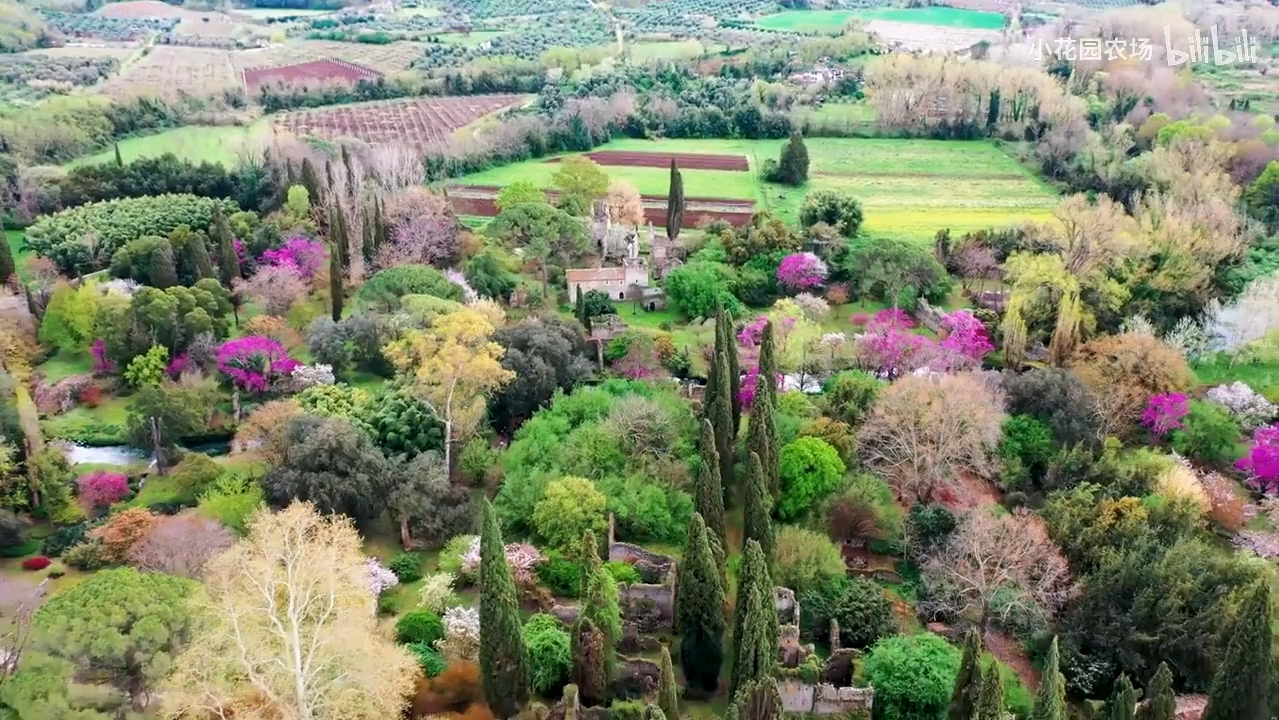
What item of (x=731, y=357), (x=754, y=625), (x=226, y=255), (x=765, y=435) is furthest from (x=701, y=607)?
(x=226, y=255)

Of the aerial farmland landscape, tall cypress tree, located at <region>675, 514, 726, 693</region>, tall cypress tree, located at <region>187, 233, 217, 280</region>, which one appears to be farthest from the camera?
tall cypress tree, located at <region>187, 233, 217, 280</region>

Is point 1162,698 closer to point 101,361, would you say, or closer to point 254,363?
point 254,363

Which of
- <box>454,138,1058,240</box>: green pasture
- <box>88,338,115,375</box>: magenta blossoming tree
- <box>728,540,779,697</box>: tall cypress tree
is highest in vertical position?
<box>454,138,1058,240</box>: green pasture

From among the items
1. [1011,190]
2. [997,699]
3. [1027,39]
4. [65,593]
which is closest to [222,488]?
[65,593]

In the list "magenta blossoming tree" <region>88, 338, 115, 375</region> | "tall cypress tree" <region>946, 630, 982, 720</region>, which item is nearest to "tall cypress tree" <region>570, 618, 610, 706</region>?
"tall cypress tree" <region>946, 630, 982, 720</region>

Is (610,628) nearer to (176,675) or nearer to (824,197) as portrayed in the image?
(176,675)

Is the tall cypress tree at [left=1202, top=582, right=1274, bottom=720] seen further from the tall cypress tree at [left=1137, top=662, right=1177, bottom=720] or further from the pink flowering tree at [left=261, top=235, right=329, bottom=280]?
the pink flowering tree at [left=261, top=235, right=329, bottom=280]

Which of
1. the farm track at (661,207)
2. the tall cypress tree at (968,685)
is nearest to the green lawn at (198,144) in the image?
the farm track at (661,207)
